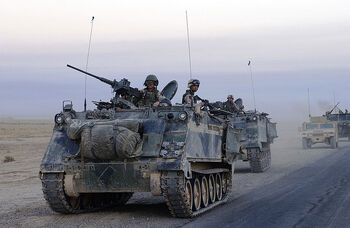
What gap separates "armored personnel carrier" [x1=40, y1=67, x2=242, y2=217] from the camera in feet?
41.8

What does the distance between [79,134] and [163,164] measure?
74.1 inches

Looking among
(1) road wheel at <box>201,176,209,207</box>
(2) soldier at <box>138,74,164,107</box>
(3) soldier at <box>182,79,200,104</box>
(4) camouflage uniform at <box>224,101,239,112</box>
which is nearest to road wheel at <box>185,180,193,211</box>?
(1) road wheel at <box>201,176,209,207</box>

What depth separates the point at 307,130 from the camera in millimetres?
44812

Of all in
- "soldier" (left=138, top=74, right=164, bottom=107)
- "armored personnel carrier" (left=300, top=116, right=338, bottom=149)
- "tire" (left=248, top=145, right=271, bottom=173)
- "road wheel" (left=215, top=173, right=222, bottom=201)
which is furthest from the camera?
"armored personnel carrier" (left=300, top=116, right=338, bottom=149)

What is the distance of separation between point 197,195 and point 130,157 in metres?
2.13

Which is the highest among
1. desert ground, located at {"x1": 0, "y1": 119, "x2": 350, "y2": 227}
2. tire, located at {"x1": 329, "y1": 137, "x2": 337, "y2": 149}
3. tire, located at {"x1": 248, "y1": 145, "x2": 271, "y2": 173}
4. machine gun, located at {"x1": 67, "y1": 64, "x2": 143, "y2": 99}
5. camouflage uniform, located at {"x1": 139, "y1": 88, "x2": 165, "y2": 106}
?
machine gun, located at {"x1": 67, "y1": 64, "x2": 143, "y2": 99}

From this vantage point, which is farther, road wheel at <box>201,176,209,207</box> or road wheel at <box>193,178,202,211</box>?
road wheel at <box>201,176,209,207</box>

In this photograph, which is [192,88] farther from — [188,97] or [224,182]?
[224,182]

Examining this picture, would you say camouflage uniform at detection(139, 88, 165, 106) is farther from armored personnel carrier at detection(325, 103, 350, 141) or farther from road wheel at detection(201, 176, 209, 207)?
armored personnel carrier at detection(325, 103, 350, 141)

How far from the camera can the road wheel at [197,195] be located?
1389 cm

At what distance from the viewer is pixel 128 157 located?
42.4ft

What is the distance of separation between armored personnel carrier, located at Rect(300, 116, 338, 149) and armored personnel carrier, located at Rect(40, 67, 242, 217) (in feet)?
101

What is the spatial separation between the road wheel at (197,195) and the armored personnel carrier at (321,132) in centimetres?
3096

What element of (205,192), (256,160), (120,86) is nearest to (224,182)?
(205,192)
